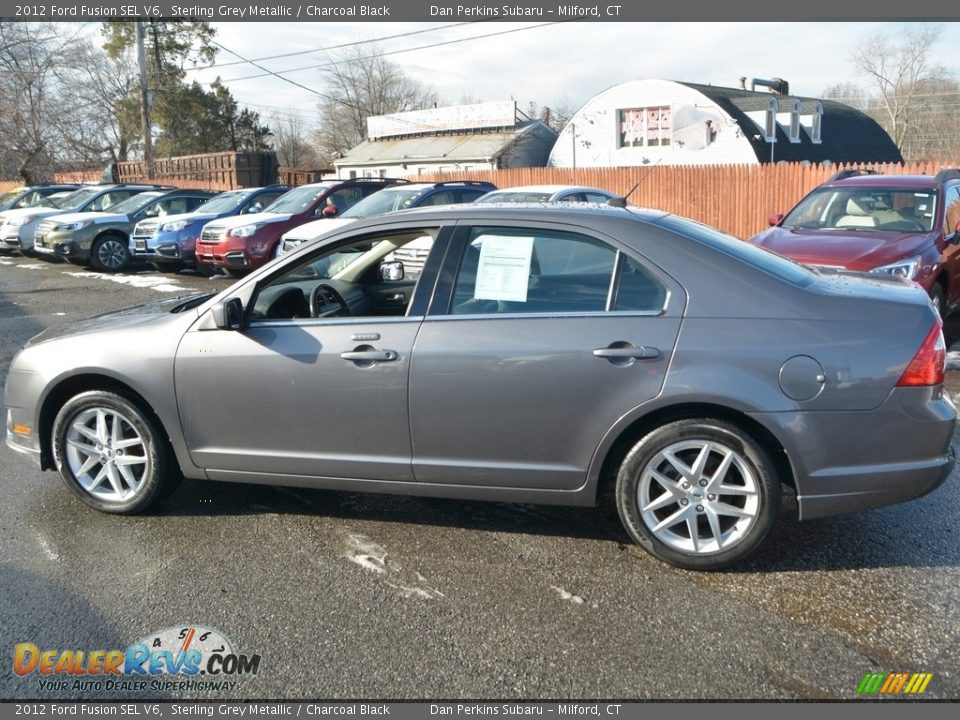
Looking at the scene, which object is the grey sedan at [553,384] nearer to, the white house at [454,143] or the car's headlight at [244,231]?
the car's headlight at [244,231]

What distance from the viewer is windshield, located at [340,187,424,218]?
12516 millimetres

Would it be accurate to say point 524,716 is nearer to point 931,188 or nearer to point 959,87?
point 931,188

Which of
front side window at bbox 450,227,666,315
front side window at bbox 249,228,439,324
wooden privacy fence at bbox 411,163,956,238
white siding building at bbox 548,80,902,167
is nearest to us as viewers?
front side window at bbox 450,227,666,315

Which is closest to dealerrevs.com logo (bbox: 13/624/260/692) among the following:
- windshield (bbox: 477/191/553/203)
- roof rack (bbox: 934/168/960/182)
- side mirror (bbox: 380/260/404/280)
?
side mirror (bbox: 380/260/404/280)

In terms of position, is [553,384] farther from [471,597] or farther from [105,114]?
[105,114]

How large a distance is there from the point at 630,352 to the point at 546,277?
1.86ft

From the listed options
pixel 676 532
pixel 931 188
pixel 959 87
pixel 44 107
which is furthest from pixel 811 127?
pixel 676 532

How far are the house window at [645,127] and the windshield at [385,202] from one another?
80.0 feet

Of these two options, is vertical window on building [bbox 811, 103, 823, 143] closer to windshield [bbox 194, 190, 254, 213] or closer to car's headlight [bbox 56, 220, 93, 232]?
windshield [bbox 194, 190, 254, 213]

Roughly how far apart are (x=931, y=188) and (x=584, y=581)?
697 centimetres

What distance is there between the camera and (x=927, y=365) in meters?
3.36

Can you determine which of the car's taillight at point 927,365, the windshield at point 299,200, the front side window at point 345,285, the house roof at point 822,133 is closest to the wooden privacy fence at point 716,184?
the windshield at point 299,200

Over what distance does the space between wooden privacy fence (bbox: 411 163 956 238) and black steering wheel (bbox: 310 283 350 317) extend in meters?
12.9

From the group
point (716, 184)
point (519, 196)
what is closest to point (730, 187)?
point (716, 184)
